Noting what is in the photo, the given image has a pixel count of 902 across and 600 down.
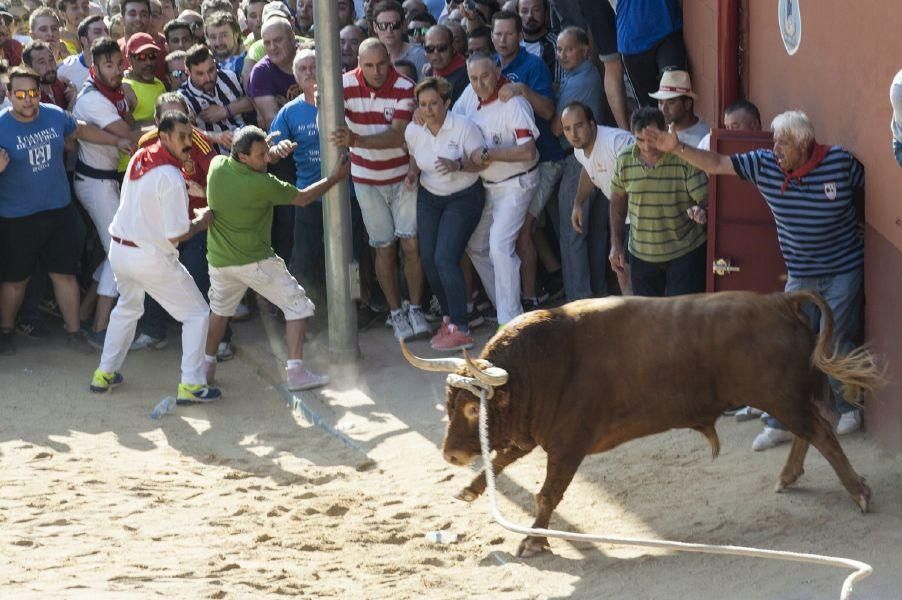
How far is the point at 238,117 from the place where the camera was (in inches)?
481

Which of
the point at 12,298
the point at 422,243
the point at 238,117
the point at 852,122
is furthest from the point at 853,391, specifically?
the point at 12,298

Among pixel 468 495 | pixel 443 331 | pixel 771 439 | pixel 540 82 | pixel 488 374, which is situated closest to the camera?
pixel 488 374

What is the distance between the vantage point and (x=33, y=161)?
37.5 ft

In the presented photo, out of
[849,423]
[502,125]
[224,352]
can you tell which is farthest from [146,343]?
[849,423]

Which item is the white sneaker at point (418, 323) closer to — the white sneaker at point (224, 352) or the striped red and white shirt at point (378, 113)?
the striped red and white shirt at point (378, 113)

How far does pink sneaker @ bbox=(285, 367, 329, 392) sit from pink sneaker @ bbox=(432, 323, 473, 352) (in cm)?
102

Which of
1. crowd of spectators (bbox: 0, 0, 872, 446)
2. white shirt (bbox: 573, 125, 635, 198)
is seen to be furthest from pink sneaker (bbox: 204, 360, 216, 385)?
white shirt (bbox: 573, 125, 635, 198)

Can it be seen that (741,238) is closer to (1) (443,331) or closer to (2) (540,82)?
(2) (540,82)

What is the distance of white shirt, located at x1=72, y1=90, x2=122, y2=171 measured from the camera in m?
11.8

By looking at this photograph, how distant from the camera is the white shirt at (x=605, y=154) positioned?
10.2 metres

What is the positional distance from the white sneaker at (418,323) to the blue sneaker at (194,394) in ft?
5.83

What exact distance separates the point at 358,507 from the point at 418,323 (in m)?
3.22

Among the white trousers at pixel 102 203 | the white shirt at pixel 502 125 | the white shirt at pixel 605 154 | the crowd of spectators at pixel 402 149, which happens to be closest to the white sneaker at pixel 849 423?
the crowd of spectators at pixel 402 149

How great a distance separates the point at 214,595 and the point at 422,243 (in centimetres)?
487
